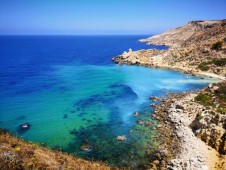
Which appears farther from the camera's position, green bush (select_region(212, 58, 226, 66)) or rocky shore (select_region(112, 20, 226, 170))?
green bush (select_region(212, 58, 226, 66))

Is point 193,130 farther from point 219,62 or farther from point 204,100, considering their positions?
point 219,62

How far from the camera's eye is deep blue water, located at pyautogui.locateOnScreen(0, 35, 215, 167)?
1251 inches

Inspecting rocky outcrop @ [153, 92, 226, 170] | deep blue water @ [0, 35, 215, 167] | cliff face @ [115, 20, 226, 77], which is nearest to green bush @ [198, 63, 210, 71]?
cliff face @ [115, 20, 226, 77]

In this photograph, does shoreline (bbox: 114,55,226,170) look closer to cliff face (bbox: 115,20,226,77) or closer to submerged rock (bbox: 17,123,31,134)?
submerged rock (bbox: 17,123,31,134)

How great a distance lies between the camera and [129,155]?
28.6m

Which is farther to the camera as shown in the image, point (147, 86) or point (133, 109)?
point (147, 86)

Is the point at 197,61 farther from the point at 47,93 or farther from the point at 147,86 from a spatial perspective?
the point at 47,93

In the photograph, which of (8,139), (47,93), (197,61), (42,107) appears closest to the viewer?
(8,139)

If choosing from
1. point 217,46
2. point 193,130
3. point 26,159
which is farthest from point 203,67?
point 26,159

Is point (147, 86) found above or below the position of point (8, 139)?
below

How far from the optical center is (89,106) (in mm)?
47156

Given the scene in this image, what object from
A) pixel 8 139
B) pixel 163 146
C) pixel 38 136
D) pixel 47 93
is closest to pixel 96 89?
pixel 47 93

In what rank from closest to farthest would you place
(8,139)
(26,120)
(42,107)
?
(8,139) → (26,120) → (42,107)

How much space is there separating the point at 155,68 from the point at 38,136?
6130cm
